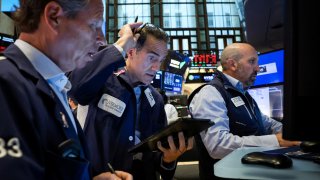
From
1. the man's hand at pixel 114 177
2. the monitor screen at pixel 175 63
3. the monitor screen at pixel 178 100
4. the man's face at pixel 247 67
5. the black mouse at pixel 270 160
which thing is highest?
the monitor screen at pixel 175 63

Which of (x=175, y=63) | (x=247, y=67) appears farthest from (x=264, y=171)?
(x=175, y=63)

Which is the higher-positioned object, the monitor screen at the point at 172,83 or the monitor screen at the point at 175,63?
the monitor screen at the point at 175,63

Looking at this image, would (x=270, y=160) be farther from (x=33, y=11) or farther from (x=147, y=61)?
(x=147, y=61)

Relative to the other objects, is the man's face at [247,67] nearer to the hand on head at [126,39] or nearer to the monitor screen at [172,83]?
the hand on head at [126,39]

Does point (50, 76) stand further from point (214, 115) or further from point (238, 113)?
point (238, 113)

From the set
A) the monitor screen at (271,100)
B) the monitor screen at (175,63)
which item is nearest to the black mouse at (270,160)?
the monitor screen at (271,100)

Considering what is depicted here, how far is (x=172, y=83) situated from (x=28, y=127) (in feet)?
19.4

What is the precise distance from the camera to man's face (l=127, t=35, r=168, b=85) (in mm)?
1680

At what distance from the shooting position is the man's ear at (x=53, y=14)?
2.71 ft

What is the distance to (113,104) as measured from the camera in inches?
57.2

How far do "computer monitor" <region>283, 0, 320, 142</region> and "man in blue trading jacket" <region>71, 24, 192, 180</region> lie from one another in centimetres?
58

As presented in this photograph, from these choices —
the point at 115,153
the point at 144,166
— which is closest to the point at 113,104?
the point at 115,153

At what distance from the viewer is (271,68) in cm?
295

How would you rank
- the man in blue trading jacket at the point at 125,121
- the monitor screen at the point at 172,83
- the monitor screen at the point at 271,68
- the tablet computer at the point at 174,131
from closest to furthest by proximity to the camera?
the tablet computer at the point at 174,131 < the man in blue trading jacket at the point at 125,121 < the monitor screen at the point at 271,68 < the monitor screen at the point at 172,83
